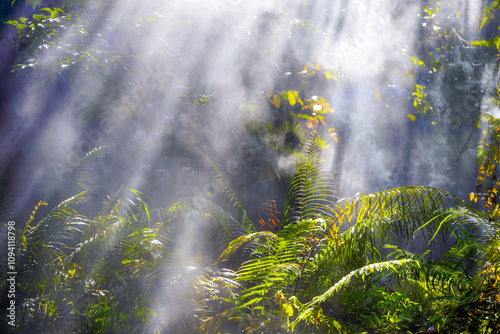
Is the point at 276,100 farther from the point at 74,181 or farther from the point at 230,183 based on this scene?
the point at 74,181

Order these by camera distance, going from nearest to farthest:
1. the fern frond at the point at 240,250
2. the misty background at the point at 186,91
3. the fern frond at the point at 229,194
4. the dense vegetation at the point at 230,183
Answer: the dense vegetation at the point at 230,183
the fern frond at the point at 240,250
the fern frond at the point at 229,194
the misty background at the point at 186,91

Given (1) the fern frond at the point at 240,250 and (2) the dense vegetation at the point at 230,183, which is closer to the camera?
(2) the dense vegetation at the point at 230,183

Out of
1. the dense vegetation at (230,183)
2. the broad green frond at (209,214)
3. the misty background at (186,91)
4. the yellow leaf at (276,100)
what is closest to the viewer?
the dense vegetation at (230,183)

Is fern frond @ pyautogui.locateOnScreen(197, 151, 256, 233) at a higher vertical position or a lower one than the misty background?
lower

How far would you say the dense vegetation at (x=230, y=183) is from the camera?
2309 mm

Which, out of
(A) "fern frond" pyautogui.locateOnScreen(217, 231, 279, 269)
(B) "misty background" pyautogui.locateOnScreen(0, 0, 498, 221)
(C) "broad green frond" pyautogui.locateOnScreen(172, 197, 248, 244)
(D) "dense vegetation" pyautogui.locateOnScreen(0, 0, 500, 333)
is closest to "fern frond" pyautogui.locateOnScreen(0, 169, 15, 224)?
(D) "dense vegetation" pyautogui.locateOnScreen(0, 0, 500, 333)

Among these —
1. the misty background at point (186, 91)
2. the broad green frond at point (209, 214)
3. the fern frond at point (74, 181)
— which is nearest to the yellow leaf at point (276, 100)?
the misty background at point (186, 91)

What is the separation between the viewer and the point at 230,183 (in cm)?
428

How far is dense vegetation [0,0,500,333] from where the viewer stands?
2.31 metres

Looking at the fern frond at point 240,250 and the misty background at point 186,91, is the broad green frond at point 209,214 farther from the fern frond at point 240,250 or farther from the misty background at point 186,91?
the misty background at point 186,91

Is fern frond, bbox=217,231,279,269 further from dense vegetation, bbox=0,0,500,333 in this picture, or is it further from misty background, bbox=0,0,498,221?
misty background, bbox=0,0,498,221

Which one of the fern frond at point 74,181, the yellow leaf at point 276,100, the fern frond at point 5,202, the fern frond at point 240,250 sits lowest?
the fern frond at point 240,250

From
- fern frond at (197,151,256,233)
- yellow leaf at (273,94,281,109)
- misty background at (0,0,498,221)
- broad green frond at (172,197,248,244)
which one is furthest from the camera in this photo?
yellow leaf at (273,94,281,109)

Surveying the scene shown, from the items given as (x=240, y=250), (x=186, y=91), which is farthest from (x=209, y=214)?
(x=186, y=91)
